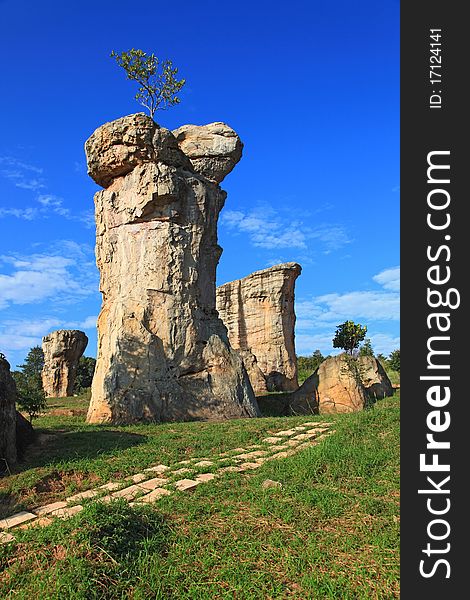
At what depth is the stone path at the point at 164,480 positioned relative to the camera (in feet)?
14.1

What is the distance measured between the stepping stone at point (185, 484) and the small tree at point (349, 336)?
115ft

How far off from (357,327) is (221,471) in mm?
35482

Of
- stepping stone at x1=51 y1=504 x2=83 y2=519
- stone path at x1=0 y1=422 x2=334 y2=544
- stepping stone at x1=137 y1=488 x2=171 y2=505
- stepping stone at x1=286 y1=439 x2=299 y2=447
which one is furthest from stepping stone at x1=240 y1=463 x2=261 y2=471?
stepping stone at x1=51 y1=504 x2=83 y2=519

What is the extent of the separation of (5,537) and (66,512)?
1.98 feet

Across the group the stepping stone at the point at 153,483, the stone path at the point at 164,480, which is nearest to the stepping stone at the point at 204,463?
the stone path at the point at 164,480

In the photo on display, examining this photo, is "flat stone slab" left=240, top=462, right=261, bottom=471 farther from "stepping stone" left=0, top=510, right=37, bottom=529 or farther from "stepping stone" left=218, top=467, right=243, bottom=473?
"stepping stone" left=0, top=510, right=37, bottom=529

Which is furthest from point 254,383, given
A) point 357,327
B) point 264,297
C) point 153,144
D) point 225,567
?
point 357,327

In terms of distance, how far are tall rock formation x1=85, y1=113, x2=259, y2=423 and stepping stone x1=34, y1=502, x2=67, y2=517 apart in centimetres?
624

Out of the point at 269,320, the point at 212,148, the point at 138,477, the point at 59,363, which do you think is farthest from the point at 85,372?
the point at 138,477

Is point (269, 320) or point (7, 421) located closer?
point (7, 421)

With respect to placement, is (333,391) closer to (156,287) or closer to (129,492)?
(156,287)

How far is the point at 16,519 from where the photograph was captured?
4.30 meters

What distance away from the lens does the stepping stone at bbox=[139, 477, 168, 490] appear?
5.11 m

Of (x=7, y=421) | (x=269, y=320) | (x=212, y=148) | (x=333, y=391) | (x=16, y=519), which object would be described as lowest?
(x=16, y=519)
